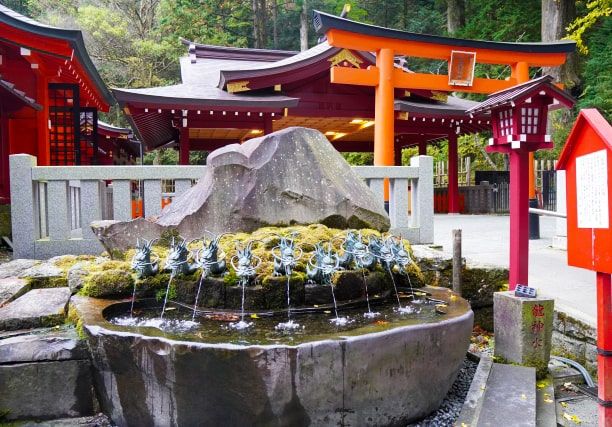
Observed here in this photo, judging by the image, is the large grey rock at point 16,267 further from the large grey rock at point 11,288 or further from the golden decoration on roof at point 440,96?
the golden decoration on roof at point 440,96

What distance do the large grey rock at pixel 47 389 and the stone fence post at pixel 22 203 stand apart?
10.6 feet

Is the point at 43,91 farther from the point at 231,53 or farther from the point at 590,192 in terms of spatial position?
the point at 231,53

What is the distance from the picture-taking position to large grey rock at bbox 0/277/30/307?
425cm

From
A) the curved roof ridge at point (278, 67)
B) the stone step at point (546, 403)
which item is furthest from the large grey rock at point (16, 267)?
the curved roof ridge at point (278, 67)

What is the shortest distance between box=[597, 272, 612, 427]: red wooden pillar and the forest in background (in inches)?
653

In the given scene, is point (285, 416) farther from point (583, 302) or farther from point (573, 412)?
point (583, 302)

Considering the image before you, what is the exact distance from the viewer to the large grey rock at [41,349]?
129 inches

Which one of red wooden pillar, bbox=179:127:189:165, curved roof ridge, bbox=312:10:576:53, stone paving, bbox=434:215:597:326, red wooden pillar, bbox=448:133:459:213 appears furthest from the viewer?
red wooden pillar, bbox=448:133:459:213

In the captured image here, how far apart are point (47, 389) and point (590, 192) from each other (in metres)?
3.64

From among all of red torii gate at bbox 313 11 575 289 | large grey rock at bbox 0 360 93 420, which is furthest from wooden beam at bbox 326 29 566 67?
large grey rock at bbox 0 360 93 420

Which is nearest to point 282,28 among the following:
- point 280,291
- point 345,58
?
point 345,58

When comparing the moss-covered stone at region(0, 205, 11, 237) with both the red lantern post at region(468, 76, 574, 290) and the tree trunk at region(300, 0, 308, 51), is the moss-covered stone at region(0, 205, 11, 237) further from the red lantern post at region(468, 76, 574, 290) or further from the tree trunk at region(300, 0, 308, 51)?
the tree trunk at region(300, 0, 308, 51)

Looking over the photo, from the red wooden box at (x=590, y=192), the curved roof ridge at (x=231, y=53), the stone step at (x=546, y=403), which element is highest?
the curved roof ridge at (x=231, y=53)

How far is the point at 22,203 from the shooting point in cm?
596
